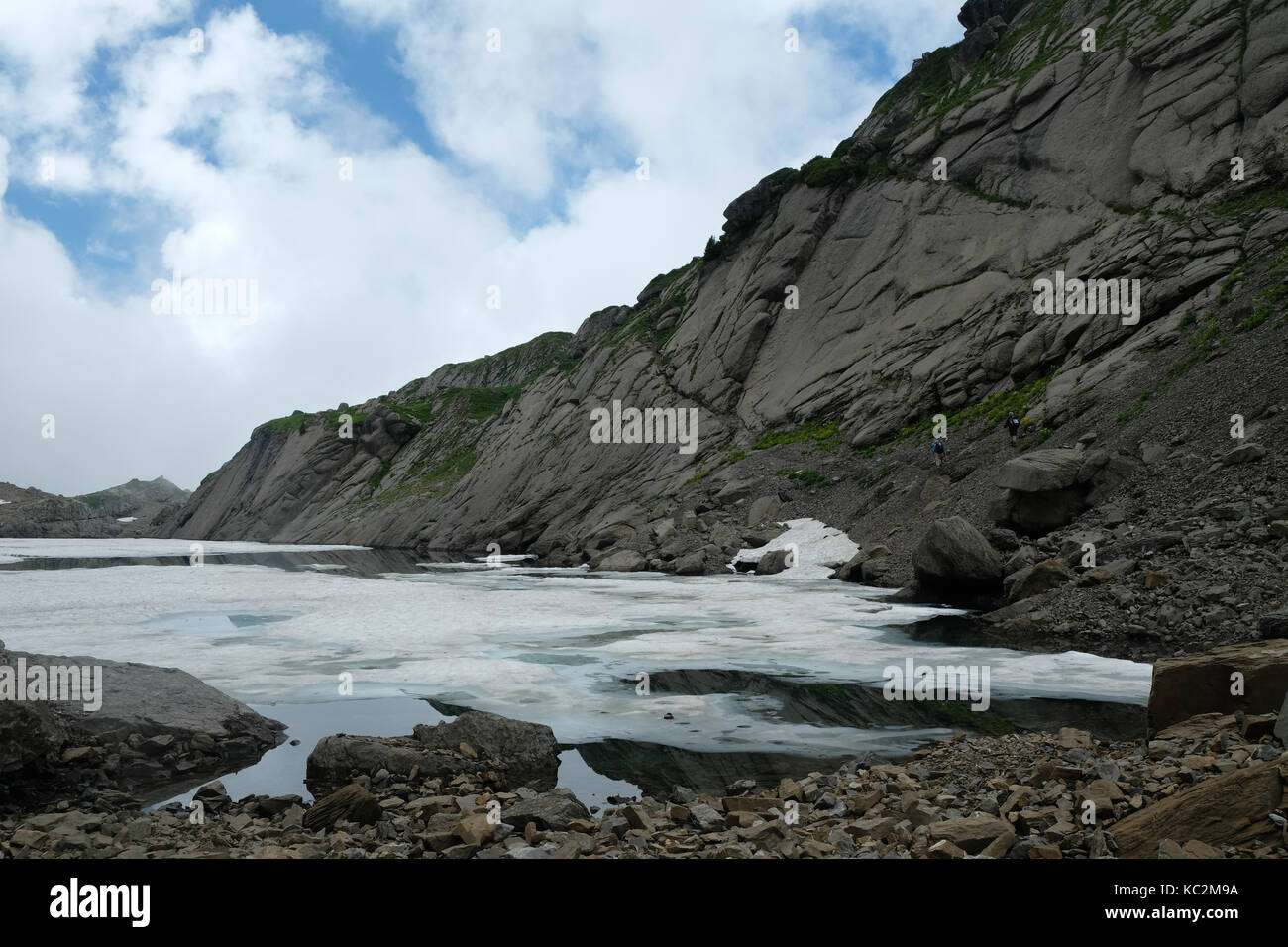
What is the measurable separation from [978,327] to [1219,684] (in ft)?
138

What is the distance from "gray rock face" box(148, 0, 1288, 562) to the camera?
40.1 m

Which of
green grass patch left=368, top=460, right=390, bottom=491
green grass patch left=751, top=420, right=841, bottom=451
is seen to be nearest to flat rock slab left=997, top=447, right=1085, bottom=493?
green grass patch left=751, top=420, right=841, bottom=451

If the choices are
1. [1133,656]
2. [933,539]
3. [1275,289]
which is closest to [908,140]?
[1275,289]

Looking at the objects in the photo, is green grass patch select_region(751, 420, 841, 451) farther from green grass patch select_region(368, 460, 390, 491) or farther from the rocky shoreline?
green grass patch select_region(368, 460, 390, 491)

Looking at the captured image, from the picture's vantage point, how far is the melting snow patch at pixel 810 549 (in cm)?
3612

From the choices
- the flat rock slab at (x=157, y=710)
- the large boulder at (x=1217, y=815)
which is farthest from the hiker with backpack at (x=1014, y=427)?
the flat rock slab at (x=157, y=710)

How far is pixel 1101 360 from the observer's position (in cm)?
3562

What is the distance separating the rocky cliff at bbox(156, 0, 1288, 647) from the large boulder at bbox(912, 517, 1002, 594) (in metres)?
2.62

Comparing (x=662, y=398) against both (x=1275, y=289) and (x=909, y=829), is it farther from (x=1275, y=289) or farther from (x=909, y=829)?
(x=909, y=829)

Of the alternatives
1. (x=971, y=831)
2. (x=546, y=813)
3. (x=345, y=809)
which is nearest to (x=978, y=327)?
(x=971, y=831)

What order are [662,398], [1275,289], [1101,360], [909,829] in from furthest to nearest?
[662,398] < [1101,360] < [1275,289] < [909,829]

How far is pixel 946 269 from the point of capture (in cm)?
5450

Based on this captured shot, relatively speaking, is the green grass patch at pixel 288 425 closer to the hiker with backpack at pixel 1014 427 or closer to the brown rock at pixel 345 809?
the hiker with backpack at pixel 1014 427
